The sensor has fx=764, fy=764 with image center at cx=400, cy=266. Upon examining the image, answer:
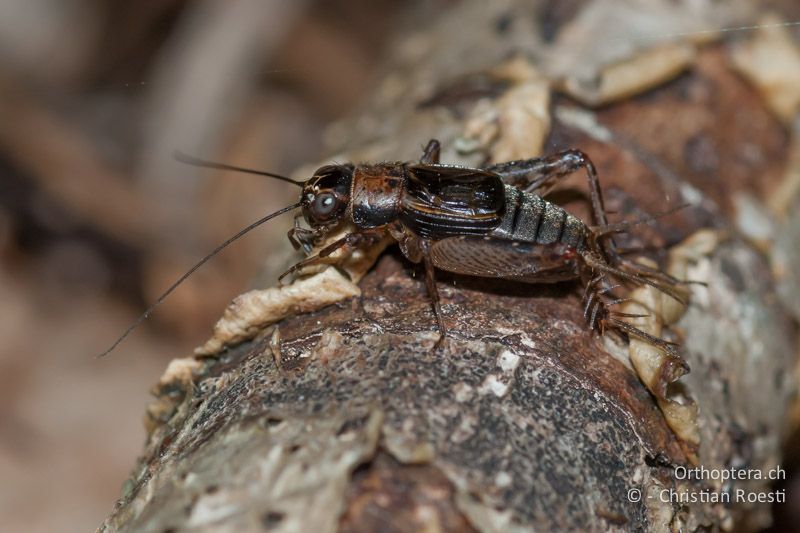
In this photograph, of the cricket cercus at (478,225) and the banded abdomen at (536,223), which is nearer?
the cricket cercus at (478,225)

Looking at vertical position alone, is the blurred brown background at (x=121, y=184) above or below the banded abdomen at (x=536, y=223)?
above

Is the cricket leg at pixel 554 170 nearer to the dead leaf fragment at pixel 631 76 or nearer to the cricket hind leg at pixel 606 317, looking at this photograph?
the dead leaf fragment at pixel 631 76

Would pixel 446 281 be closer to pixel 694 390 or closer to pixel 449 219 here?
pixel 449 219

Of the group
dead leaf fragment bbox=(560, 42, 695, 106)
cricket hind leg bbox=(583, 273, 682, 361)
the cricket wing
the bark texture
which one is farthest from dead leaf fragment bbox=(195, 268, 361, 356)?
dead leaf fragment bbox=(560, 42, 695, 106)

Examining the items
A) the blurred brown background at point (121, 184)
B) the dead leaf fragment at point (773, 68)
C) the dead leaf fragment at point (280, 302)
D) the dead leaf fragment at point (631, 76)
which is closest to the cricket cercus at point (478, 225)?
the dead leaf fragment at point (280, 302)

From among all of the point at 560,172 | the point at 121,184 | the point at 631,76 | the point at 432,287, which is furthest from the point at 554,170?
the point at 121,184

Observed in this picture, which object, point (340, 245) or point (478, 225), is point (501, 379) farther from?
point (478, 225)

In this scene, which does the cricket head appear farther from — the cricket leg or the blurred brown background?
the blurred brown background
